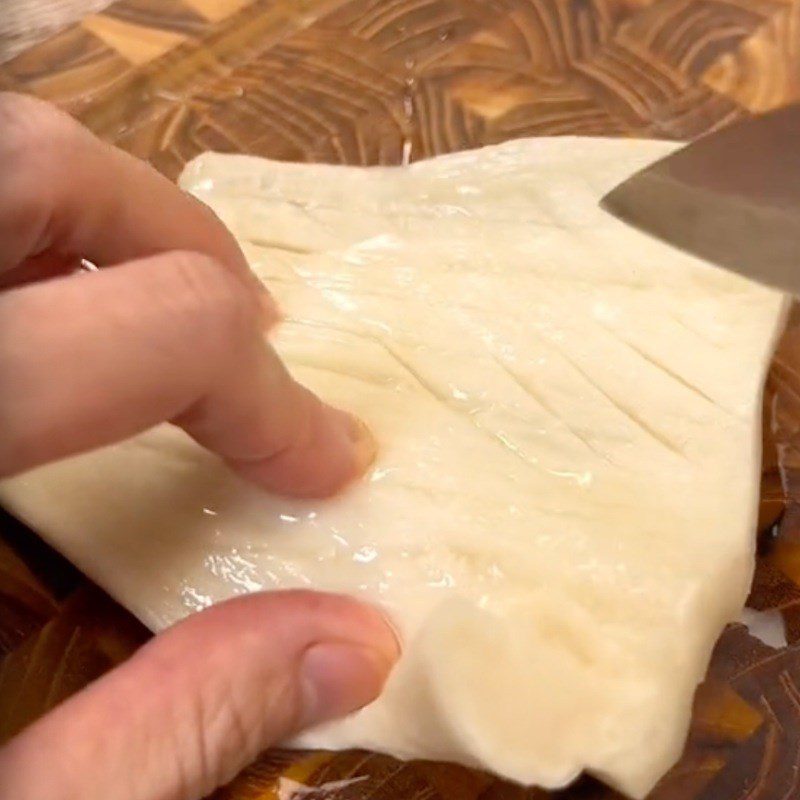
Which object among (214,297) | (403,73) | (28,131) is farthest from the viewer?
(403,73)

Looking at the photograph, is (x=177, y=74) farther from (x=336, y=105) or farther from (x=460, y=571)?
(x=460, y=571)

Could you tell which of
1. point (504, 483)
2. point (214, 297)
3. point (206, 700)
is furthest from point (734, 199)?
point (206, 700)

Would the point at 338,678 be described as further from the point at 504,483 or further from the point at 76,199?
the point at 76,199

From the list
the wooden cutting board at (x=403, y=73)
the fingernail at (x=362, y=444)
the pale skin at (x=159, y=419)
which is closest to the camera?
the pale skin at (x=159, y=419)

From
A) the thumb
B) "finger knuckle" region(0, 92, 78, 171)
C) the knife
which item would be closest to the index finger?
"finger knuckle" region(0, 92, 78, 171)

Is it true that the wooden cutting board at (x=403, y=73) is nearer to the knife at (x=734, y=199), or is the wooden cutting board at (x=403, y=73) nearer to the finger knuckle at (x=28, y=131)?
the knife at (x=734, y=199)

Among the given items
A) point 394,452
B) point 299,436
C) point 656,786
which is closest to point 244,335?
point 299,436

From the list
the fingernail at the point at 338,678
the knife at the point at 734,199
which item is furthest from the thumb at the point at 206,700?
the knife at the point at 734,199
